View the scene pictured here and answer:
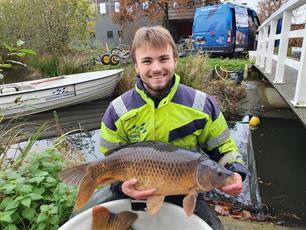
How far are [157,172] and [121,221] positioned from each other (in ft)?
1.75

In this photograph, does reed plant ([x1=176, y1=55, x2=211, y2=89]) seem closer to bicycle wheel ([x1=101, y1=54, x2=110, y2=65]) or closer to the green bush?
bicycle wheel ([x1=101, y1=54, x2=110, y2=65])

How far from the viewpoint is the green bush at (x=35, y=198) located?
230 centimetres

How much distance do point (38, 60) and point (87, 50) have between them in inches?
89.9

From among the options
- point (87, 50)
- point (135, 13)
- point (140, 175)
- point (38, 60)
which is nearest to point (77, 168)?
point (140, 175)

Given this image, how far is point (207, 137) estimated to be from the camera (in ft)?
7.33

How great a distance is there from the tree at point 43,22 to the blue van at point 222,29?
6.09 m

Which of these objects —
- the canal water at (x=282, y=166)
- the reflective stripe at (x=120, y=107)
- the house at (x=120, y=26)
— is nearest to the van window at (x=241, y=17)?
the canal water at (x=282, y=166)

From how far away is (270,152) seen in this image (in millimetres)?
5086

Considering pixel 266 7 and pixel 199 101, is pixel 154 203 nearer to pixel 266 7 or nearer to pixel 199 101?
pixel 199 101

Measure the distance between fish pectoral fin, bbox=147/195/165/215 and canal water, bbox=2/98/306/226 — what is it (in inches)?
76.6

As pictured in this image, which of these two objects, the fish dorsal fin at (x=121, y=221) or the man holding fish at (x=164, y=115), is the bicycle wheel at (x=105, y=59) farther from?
the fish dorsal fin at (x=121, y=221)

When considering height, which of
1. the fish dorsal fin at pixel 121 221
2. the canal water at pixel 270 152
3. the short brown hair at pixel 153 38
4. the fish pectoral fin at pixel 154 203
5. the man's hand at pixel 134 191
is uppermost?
the short brown hair at pixel 153 38

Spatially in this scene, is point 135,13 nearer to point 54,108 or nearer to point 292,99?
point 54,108

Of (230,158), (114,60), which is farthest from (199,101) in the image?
(114,60)
